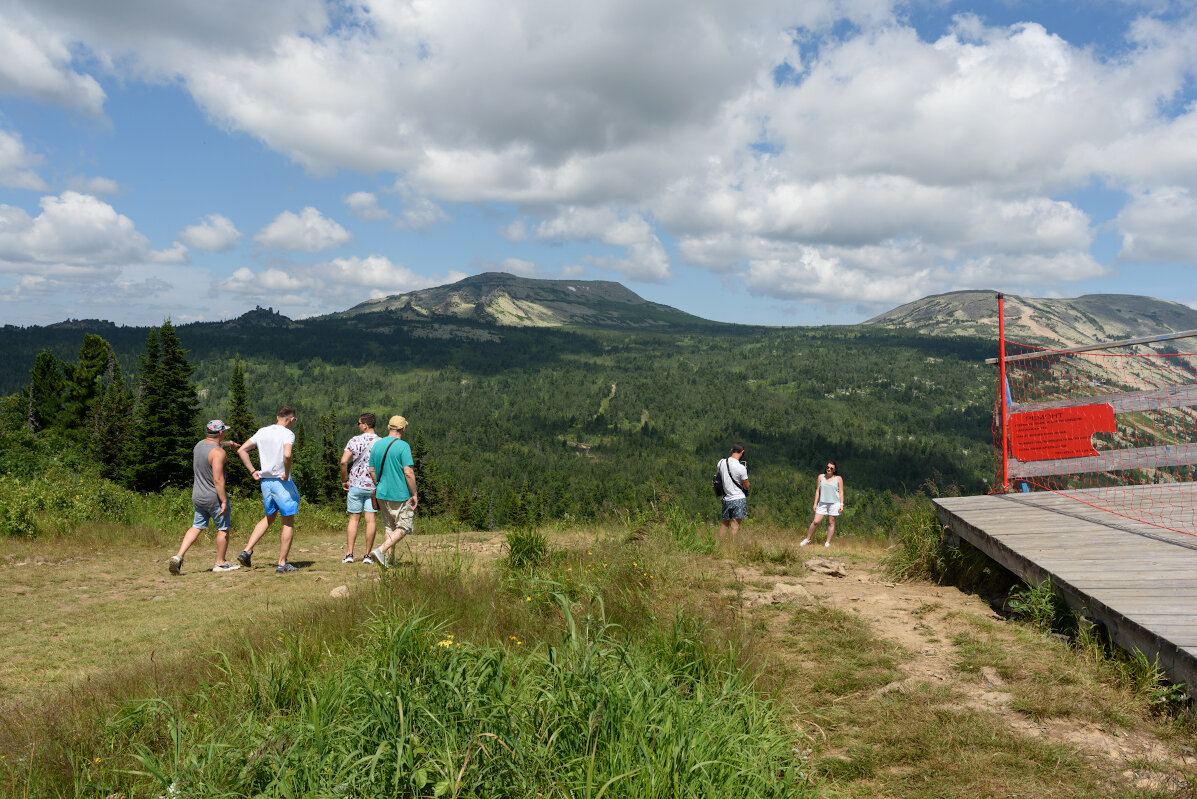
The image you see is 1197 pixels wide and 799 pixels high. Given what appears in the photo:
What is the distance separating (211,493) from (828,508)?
974 centimetres

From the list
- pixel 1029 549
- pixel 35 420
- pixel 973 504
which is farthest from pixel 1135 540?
pixel 35 420

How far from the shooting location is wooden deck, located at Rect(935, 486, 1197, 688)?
379cm

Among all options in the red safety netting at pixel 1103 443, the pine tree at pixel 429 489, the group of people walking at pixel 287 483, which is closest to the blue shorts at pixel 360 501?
the group of people walking at pixel 287 483

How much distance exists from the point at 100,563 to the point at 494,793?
933cm

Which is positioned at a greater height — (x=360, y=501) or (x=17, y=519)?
(x=360, y=501)

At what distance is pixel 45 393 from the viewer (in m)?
65.6

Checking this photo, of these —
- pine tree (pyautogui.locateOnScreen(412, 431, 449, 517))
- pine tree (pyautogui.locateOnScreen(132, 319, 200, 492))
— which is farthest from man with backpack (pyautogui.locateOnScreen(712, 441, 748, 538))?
pine tree (pyautogui.locateOnScreen(412, 431, 449, 517))

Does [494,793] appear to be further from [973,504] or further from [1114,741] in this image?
[973,504]

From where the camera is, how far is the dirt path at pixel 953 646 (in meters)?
3.13

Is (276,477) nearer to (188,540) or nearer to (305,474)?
(188,540)

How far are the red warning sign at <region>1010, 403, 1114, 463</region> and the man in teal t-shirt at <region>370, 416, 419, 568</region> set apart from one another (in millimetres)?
8108

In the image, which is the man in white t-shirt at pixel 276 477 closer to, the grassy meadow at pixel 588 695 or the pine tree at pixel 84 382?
the grassy meadow at pixel 588 695

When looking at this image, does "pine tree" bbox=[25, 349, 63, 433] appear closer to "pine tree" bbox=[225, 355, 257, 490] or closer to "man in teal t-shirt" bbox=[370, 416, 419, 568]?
"pine tree" bbox=[225, 355, 257, 490]

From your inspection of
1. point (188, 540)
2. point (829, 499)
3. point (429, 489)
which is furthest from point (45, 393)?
point (829, 499)
